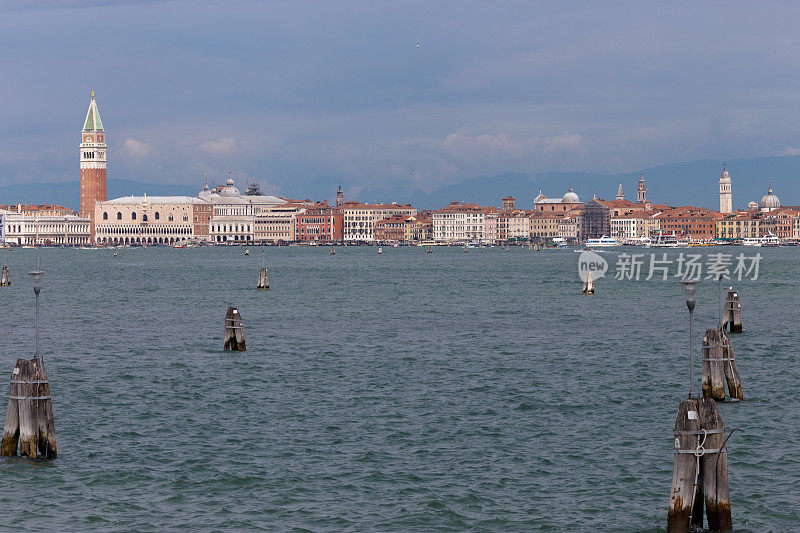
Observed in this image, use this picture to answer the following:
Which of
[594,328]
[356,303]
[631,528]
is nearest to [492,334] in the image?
[594,328]

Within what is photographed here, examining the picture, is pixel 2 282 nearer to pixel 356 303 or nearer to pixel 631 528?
pixel 356 303

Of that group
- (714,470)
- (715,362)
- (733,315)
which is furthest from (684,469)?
(733,315)

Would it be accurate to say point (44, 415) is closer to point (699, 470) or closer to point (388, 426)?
point (388, 426)

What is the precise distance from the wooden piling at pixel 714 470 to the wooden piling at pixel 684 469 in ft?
0.31

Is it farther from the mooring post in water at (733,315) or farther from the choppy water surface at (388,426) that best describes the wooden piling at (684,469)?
the mooring post in water at (733,315)

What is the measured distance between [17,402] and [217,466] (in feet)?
8.55

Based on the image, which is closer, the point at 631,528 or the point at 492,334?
the point at 631,528

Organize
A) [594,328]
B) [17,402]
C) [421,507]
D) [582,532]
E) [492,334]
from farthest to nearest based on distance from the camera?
1. [594,328]
2. [492,334]
3. [17,402]
4. [421,507]
5. [582,532]

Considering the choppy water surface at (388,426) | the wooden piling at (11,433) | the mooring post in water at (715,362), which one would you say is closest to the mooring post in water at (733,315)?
the choppy water surface at (388,426)

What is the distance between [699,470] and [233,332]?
18.6 m

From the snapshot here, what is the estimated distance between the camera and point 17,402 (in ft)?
48.1

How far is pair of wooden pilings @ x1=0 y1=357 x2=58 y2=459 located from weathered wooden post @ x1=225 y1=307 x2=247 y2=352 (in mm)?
13178

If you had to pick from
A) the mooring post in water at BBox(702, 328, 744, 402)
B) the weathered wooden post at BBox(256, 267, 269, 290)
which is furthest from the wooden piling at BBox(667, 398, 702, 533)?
the weathered wooden post at BBox(256, 267, 269, 290)

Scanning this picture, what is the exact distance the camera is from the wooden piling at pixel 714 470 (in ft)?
37.3
